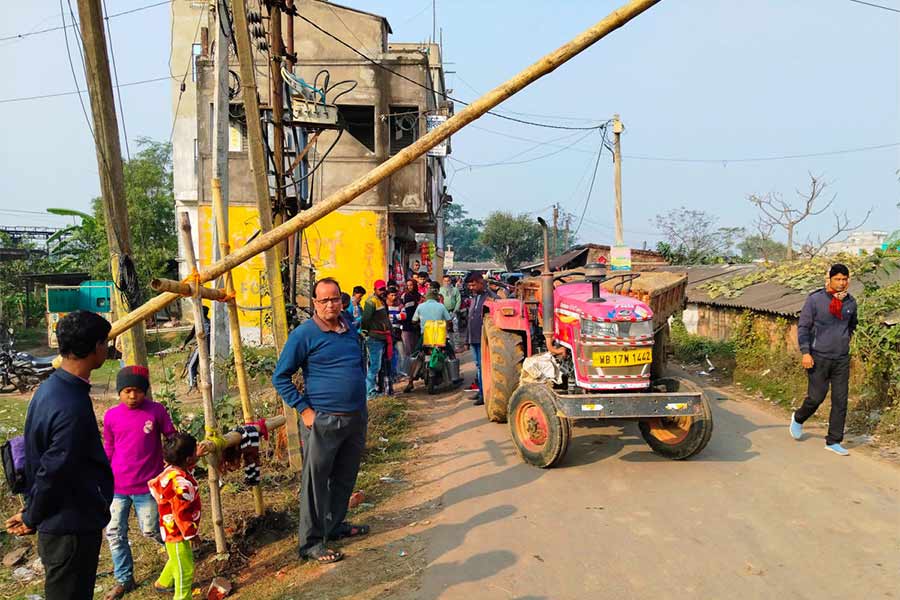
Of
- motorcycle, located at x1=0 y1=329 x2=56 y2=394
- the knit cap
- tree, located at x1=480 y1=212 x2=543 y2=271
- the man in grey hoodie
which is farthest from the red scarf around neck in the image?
tree, located at x1=480 y1=212 x2=543 y2=271

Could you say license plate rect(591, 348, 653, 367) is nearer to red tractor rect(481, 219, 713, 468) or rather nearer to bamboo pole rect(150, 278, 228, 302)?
red tractor rect(481, 219, 713, 468)

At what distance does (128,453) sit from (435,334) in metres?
6.45

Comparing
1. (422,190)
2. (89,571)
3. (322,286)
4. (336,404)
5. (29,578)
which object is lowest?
(29,578)

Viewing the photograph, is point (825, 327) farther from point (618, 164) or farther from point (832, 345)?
point (618, 164)

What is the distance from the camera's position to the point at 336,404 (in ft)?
14.5

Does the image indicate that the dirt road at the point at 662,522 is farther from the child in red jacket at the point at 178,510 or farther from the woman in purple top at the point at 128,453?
the woman in purple top at the point at 128,453

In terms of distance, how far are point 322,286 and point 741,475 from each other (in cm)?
434

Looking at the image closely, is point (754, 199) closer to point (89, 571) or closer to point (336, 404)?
point (336, 404)

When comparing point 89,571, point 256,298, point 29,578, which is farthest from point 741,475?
point 256,298

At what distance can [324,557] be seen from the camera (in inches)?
172

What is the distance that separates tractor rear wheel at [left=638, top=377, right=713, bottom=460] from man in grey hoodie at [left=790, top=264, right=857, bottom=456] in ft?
4.88

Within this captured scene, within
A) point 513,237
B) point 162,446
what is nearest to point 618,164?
point 162,446

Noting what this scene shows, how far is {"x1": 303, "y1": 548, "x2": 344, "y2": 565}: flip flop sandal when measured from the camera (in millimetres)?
4367

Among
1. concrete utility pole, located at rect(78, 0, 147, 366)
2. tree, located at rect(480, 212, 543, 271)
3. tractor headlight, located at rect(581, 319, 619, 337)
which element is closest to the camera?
concrete utility pole, located at rect(78, 0, 147, 366)
